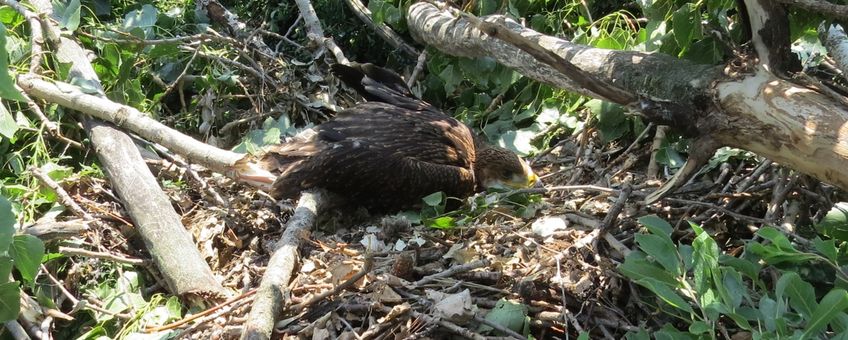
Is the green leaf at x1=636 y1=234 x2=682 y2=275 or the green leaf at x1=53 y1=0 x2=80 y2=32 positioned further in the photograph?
the green leaf at x1=53 y1=0 x2=80 y2=32

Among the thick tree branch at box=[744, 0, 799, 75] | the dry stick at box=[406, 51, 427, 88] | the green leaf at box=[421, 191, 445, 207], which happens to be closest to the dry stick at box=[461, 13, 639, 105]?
the thick tree branch at box=[744, 0, 799, 75]

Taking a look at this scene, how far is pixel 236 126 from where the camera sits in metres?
4.64

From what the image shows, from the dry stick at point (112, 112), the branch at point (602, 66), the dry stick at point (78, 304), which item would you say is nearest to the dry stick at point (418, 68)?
→ the branch at point (602, 66)

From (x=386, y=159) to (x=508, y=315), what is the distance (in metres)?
1.56

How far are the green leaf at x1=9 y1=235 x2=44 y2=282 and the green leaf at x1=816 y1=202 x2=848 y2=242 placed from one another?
97.6 inches

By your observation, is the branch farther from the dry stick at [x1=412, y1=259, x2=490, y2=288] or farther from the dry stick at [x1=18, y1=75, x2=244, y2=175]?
the dry stick at [x1=18, y1=75, x2=244, y2=175]

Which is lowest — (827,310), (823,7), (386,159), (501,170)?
(501,170)

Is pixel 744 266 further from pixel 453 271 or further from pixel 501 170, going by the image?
pixel 501 170

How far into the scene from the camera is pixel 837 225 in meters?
2.29

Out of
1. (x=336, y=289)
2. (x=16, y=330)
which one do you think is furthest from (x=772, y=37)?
(x=16, y=330)

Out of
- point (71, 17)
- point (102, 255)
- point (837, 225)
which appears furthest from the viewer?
point (71, 17)

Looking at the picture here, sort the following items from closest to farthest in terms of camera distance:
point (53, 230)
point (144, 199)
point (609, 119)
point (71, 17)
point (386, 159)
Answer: point (53, 230) → point (144, 199) → point (609, 119) → point (386, 159) → point (71, 17)

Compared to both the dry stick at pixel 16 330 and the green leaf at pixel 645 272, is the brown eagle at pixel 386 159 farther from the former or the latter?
the green leaf at pixel 645 272

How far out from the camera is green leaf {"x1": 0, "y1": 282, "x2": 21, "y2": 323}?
265 cm
